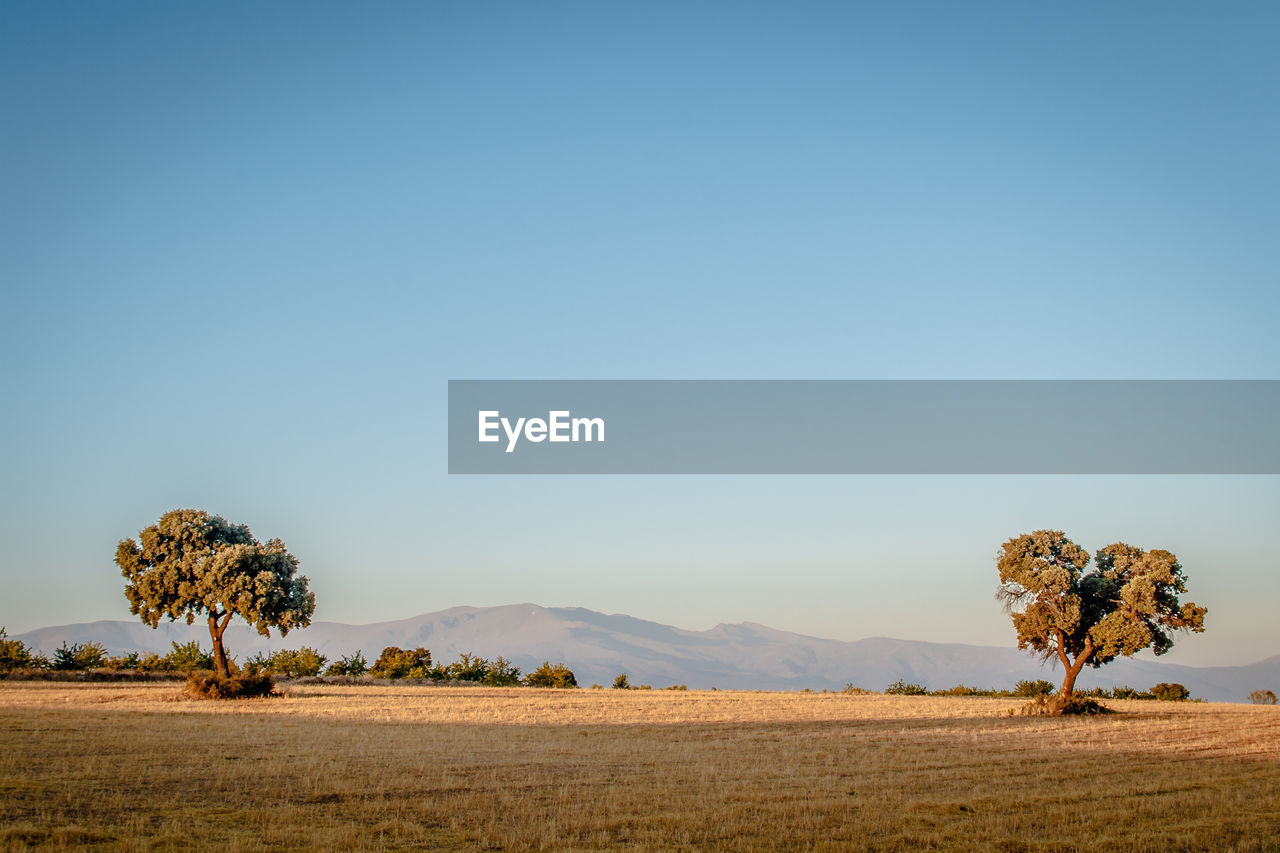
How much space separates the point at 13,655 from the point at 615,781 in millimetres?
44752

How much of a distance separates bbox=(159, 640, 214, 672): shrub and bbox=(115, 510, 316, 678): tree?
51.7 feet

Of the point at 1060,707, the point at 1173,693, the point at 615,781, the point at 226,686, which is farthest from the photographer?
the point at 1173,693

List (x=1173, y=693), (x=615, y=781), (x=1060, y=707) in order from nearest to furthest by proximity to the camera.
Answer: (x=615, y=781), (x=1060, y=707), (x=1173, y=693)

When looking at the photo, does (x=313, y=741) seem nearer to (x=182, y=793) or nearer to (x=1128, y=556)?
(x=182, y=793)

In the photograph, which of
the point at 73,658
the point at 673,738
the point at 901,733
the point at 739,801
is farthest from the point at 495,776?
the point at 73,658

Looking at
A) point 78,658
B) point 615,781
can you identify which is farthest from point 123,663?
point 615,781

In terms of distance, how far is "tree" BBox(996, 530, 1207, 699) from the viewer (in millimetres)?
38094

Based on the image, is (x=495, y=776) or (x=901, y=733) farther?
(x=901, y=733)

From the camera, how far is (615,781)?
18.1 metres

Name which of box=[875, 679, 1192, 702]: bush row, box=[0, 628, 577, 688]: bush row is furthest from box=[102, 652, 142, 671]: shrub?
box=[875, 679, 1192, 702]: bush row

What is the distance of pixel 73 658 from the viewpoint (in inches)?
1991

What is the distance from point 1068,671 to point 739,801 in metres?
29.7

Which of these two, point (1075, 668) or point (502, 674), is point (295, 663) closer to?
point (502, 674)

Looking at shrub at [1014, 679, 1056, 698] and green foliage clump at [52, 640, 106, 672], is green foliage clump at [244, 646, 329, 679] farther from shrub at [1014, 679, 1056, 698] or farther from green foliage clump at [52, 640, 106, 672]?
shrub at [1014, 679, 1056, 698]
